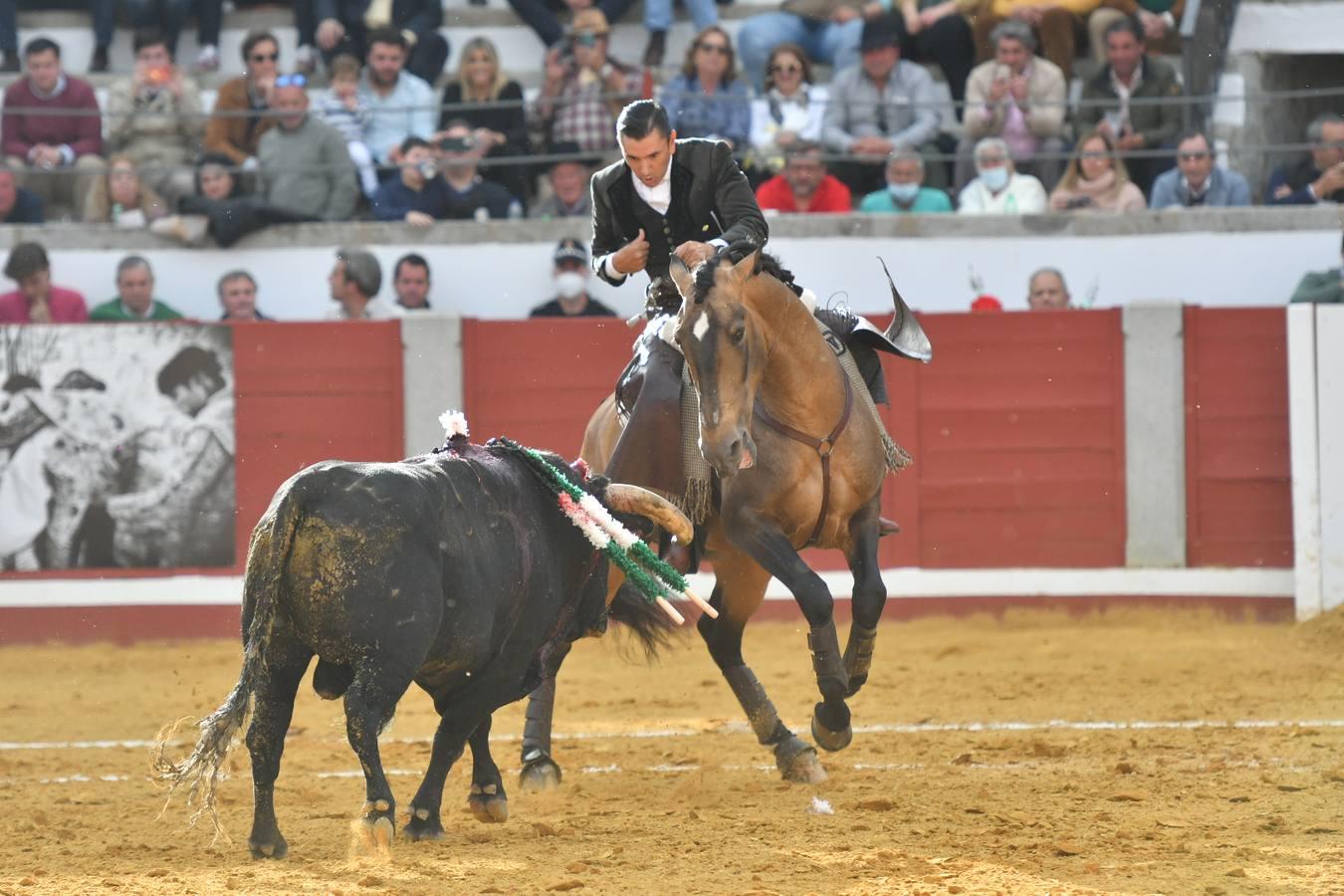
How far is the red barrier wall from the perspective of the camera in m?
10.8

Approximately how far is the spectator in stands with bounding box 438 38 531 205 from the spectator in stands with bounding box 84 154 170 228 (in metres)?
1.98

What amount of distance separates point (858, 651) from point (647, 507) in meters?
1.14

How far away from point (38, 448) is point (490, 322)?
2.70m

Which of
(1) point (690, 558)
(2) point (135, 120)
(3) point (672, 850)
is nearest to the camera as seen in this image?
(3) point (672, 850)

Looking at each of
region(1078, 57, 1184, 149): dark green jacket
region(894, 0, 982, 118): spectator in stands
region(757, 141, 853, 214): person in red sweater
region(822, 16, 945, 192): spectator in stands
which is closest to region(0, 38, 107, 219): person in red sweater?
region(757, 141, 853, 214): person in red sweater

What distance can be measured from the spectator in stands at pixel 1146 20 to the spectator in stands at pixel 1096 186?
0.85 metres

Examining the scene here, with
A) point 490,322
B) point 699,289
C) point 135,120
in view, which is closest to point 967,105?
point 490,322

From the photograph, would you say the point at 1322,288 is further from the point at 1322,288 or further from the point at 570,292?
the point at 570,292

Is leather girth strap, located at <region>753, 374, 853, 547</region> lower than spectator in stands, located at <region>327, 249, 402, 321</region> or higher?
lower

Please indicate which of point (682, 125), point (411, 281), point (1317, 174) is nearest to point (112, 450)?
point (411, 281)

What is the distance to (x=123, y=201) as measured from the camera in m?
12.5

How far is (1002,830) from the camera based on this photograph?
5500 millimetres

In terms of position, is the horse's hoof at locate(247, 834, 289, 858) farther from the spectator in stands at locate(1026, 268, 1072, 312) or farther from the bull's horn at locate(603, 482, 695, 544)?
the spectator in stands at locate(1026, 268, 1072, 312)

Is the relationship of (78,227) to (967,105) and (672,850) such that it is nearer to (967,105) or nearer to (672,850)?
(967,105)
